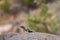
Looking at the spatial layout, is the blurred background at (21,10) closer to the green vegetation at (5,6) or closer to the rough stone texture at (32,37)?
the green vegetation at (5,6)

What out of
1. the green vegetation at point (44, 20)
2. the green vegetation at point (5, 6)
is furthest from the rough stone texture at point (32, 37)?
the green vegetation at point (5, 6)

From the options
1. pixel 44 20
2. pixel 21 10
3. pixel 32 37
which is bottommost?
pixel 32 37

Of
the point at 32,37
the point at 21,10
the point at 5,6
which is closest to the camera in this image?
the point at 32,37

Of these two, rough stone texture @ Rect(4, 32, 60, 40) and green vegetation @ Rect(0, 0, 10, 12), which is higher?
green vegetation @ Rect(0, 0, 10, 12)

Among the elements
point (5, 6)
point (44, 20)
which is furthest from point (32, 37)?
point (5, 6)

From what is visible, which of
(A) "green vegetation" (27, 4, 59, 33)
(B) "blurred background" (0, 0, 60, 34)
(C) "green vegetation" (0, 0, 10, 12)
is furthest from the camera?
(C) "green vegetation" (0, 0, 10, 12)

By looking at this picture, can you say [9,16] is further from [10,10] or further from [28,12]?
[28,12]

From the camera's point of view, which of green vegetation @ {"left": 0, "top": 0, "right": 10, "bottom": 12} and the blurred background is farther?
green vegetation @ {"left": 0, "top": 0, "right": 10, "bottom": 12}

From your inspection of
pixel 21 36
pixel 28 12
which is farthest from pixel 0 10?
pixel 21 36

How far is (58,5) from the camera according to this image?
2.50m

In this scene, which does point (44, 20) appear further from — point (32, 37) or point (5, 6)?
point (32, 37)

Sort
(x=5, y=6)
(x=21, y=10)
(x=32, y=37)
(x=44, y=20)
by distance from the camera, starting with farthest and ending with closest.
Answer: (x=21, y=10)
(x=5, y=6)
(x=44, y=20)
(x=32, y=37)

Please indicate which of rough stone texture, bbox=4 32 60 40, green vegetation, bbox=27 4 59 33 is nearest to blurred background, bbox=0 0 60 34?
green vegetation, bbox=27 4 59 33

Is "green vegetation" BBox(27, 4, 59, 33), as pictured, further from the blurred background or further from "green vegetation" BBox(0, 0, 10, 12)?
"green vegetation" BBox(0, 0, 10, 12)
